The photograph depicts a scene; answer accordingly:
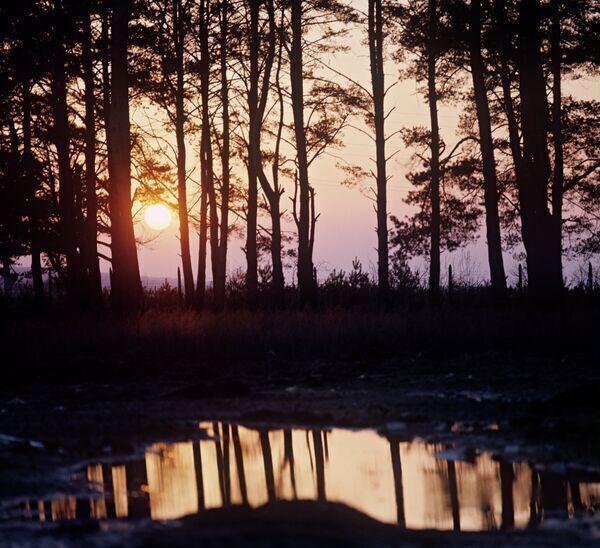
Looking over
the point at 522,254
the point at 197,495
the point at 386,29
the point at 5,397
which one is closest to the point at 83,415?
the point at 5,397

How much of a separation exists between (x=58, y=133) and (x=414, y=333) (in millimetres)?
16414

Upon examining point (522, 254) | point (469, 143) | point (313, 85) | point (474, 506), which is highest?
point (313, 85)

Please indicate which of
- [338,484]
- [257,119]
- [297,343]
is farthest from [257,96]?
[338,484]

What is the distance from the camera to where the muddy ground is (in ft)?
17.6

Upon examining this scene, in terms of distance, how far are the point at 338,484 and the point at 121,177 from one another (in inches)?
699

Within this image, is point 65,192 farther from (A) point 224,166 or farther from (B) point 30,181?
(A) point 224,166

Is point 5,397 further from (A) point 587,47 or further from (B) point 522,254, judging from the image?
(B) point 522,254

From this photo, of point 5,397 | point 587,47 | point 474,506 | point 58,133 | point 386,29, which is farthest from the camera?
point 386,29

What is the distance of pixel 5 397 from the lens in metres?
12.1

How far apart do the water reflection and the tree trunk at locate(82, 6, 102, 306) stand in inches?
752

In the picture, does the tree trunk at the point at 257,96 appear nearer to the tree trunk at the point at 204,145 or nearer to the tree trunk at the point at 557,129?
the tree trunk at the point at 204,145

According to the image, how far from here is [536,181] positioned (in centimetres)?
2502

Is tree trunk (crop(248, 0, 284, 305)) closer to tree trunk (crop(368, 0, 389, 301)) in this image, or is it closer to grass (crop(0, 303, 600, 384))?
tree trunk (crop(368, 0, 389, 301))

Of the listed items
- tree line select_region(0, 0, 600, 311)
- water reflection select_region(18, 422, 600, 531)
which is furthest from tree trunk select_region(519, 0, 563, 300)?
water reflection select_region(18, 422, 600, 531)
